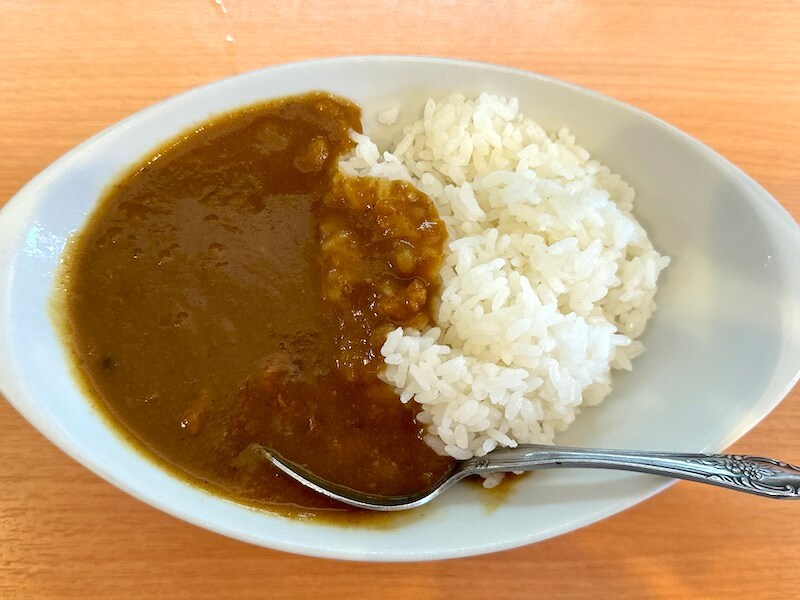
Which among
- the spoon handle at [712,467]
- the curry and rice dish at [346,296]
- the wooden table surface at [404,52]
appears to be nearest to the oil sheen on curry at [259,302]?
the curry and rice dish at [346,296]

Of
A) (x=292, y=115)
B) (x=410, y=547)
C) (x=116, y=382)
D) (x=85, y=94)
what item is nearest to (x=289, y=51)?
(x=292, y=115)

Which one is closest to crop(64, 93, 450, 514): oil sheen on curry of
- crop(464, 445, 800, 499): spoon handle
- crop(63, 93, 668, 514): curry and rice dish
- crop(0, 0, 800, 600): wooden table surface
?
crop(63, 93, 668, 514): curry and rice dish

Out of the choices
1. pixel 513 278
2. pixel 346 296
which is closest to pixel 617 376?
pixel 513 278

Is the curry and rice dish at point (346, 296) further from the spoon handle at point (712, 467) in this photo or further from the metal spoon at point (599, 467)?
the spoon handle at point (712, 467)

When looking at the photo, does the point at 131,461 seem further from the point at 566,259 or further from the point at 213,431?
the point at 566,259

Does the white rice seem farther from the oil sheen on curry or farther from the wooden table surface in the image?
the wooden table surface
